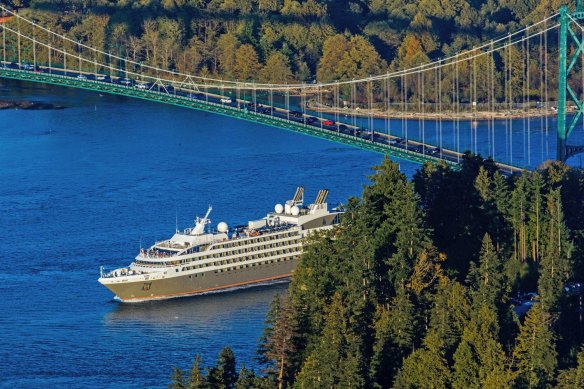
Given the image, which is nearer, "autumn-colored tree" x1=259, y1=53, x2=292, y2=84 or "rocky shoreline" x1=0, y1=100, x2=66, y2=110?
"rocky shoreline" x1=0, y1=100, x2=66, y2=110

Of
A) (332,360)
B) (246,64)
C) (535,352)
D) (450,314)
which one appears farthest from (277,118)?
(332,360)

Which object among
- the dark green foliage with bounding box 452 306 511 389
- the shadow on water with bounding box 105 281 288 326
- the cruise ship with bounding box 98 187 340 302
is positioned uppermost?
the dark green foliage with bounding box 452 306 511 389

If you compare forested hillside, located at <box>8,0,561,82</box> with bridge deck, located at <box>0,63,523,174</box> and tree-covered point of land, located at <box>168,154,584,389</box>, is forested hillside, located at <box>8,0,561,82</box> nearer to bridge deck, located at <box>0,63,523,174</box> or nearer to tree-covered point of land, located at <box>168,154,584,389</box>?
bridge deck, located at <box>0,63,523,174</box>

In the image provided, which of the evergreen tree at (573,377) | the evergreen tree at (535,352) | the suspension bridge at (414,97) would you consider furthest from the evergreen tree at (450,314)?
the suspension bridge at (414,97)

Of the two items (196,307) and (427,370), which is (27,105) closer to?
(196,307)

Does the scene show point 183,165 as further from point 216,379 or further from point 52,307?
point 216,379

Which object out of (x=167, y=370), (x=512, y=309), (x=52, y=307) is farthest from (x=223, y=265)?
(x=512, y=309)

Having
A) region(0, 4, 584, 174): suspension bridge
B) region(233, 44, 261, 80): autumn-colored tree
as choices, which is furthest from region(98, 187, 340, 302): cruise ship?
region(233, 44, 261, 80): autumn-colored tree
